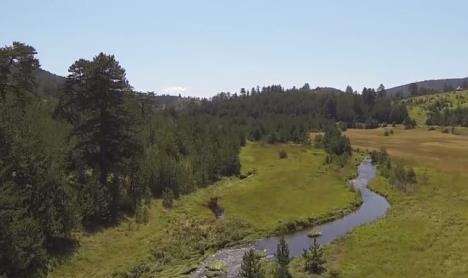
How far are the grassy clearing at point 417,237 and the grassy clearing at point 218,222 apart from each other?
7206 millimetres

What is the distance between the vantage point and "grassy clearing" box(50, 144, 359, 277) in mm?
39219

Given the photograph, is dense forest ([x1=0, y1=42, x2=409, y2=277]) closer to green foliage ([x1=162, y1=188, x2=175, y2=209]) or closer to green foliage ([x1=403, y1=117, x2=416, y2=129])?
green foliage ([x1=162, y1=188, x2=175, y2=209])

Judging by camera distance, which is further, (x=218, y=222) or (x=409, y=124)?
(x=409, y=124)

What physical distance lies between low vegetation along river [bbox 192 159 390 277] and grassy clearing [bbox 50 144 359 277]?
1.39 m

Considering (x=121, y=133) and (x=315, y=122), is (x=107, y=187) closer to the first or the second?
(x=121, y=133)

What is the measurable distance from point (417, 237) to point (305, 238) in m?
10.1

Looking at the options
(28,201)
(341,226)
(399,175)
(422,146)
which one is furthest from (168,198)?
(422,146)

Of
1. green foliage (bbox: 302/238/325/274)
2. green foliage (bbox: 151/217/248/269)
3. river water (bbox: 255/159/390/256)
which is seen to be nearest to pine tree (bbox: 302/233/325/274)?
green foliage (bbox: 302/238/325/274)

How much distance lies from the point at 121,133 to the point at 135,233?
37.4ft

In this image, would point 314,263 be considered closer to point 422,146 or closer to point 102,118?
point 102,118

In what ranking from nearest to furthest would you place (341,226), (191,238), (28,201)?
(28,201) < (191,238) < (341,226)

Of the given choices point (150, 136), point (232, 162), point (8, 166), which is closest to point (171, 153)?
point (150, 136)

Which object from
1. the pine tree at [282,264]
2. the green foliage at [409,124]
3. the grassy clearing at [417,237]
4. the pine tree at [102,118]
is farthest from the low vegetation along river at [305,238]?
the green foliage at [409,124]

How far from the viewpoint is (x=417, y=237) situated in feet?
149
